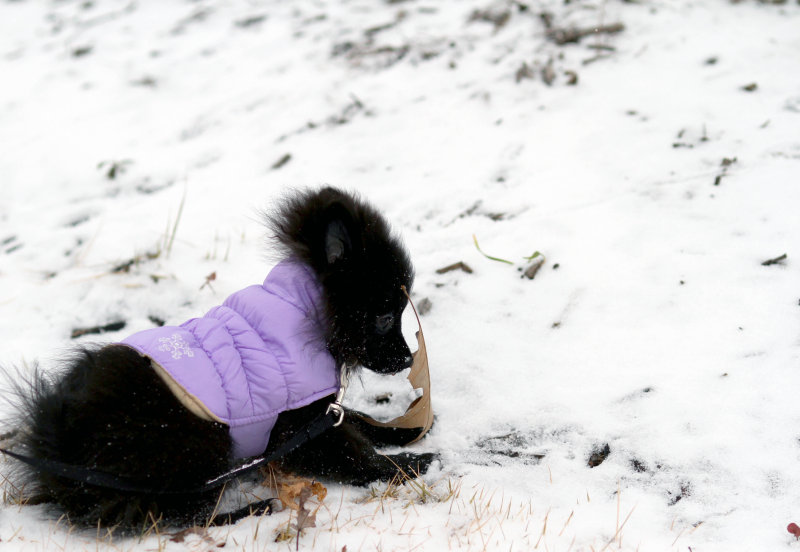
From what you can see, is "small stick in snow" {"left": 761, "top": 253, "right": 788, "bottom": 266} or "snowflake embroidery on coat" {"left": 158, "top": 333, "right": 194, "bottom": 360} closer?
"snowflake embroidery on coat" {"left": 158, "top": 333, "right": 194, "bottom": 360}

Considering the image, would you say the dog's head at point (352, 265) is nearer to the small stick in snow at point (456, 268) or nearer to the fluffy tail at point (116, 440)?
the fluffy tail at point (116, 440)

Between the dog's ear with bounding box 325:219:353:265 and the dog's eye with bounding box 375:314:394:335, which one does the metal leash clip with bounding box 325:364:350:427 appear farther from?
the dog's ear with bounding box 325:219:353:265

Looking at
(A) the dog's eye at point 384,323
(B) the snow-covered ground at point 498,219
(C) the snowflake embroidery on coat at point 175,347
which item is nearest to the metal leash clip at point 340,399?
(A) the dog's eye at point 384,323

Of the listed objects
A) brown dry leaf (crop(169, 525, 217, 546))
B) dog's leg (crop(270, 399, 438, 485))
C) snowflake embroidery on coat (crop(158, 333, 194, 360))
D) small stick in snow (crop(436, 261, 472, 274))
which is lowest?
dog's leg (crop(270, 399, 438, 485))

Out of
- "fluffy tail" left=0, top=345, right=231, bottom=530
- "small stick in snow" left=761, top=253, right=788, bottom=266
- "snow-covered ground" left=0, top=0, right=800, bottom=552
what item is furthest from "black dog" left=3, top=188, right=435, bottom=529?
"small stick in snow" left=761, top=253, right=788, bottom=266

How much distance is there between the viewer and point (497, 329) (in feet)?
10.7

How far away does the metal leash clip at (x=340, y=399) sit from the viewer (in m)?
2.52

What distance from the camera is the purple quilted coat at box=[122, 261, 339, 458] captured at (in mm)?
2283

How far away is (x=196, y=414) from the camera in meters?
2.25

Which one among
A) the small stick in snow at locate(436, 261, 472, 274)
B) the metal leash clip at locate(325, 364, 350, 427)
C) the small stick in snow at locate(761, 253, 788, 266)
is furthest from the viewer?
the small stick in snow at locate(436, 261, 472, 274)

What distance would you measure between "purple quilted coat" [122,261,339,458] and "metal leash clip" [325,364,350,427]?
41mm

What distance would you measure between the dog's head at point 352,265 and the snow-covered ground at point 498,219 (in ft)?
1.87

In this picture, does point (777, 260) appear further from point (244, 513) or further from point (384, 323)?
point (244, 513)

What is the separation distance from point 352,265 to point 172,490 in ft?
3.35
